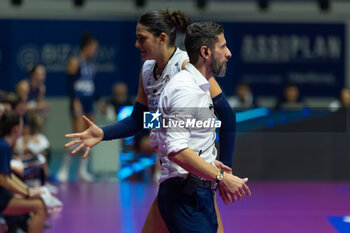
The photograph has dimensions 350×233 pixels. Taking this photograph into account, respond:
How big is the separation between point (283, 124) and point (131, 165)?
2.43 metres

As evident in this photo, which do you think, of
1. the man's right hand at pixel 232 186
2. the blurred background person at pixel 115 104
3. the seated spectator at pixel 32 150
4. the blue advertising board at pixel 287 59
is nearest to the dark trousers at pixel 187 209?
the man's right hand at pixel 232 186

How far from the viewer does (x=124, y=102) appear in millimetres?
10766

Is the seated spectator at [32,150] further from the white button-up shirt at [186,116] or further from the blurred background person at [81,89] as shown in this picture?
the white button-up shirt at [186,116]

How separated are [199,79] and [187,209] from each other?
64 cm

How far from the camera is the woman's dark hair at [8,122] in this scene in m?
5.37

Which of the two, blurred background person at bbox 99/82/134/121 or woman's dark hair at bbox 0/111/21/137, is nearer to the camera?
woman's dark hair at bbox 0/111/21/137

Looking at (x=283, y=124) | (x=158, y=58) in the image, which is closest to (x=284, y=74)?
(x=283, y=124)

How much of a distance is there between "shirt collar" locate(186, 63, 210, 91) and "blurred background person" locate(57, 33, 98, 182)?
6802mm

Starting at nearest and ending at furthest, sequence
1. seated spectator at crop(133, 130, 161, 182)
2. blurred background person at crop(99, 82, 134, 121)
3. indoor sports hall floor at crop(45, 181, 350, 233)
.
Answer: indoor sports hall floor at crop(45, 181, 350, 233) → seated spectator at crop(133, 130, 161, 182) → blurred background person at crop(99, 82, 134, 121)

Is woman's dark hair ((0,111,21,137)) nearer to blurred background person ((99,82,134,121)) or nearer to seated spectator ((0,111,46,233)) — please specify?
seated spectator ((0,111,46,233))

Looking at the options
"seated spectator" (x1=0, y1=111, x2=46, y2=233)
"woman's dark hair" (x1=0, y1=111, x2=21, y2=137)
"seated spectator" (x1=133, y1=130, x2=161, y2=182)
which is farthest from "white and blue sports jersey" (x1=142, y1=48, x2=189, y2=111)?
"seated spectator" (x1=133, y1=130, x2=161, y2=182)

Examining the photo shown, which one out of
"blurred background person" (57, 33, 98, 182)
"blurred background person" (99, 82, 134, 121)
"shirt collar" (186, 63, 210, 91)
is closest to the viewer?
"shirt collar" (186, 63, 210, 91)

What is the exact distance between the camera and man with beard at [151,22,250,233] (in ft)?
9.53

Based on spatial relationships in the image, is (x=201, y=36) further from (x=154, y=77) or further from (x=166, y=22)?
(x=154, y=77)
